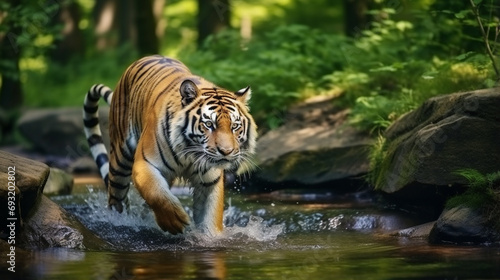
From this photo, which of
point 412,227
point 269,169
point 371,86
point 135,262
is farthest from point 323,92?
point 135,262

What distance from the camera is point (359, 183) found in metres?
9.74

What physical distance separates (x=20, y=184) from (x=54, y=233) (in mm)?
475

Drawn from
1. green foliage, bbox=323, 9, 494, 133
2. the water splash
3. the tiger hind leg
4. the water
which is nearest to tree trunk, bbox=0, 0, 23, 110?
the water splash

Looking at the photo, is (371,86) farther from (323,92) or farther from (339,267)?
(339,267)

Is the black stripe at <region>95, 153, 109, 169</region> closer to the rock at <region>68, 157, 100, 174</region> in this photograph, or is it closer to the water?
the water

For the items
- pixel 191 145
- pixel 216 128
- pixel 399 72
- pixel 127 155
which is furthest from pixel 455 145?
pixel 399 72

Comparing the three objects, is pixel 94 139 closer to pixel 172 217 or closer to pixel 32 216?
pixel 32 216

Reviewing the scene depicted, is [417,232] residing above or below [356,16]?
below

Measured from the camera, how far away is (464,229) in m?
6.91

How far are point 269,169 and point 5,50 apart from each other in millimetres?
6052

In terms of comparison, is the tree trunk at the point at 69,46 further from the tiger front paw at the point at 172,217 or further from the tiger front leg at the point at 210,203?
the tiger front paw at the point at 172,217

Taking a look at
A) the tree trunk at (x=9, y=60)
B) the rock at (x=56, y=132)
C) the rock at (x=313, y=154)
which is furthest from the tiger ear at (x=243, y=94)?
the rock at (x=56, y=132)

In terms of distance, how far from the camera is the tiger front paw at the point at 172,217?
7.11m

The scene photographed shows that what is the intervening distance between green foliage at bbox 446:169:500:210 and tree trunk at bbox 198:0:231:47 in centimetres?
985
